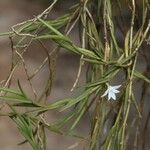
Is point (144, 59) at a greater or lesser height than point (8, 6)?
lesser

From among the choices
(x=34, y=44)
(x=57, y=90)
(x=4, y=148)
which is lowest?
(x=4, y=148)

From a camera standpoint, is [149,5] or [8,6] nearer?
[149,5]

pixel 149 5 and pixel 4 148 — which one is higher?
pixel 149 5

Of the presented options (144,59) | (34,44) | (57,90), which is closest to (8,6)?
(34,44)

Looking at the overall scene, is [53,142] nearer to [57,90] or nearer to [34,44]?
[57,90]

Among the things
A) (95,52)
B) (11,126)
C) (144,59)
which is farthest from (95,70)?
(11,126)

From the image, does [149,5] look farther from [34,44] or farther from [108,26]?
[34,44]

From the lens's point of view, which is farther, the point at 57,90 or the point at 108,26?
the point at 57,90

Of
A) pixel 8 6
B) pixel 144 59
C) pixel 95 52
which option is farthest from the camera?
pixel 8 6

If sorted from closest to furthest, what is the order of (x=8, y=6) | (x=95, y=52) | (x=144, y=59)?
(x=95, y=52) < (x=144, y=59) < (x=8, y=6)
